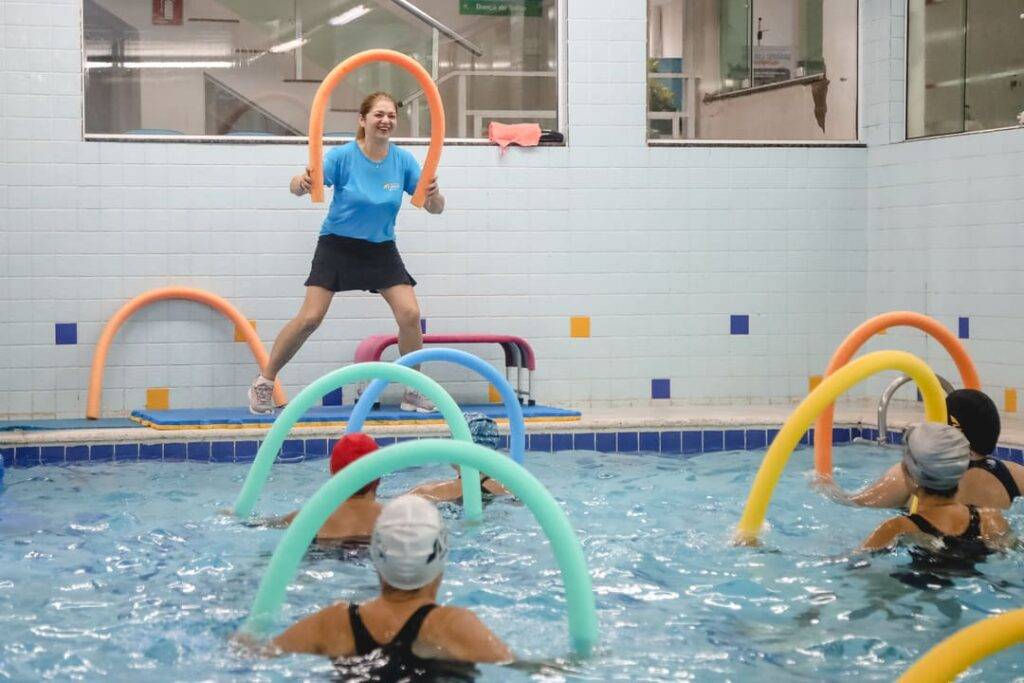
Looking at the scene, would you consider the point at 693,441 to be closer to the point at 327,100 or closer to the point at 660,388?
the point at 660,388

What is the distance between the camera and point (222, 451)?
874cm

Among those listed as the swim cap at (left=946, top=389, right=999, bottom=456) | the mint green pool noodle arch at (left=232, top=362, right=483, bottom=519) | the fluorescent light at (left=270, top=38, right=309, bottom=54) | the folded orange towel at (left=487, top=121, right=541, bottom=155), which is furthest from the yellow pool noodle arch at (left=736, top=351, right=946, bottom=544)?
the fluorescent light at (left=270, top=38, right=309, bottom=54)

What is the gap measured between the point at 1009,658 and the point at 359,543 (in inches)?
92.9

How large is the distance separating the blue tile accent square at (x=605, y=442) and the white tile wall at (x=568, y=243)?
1.36m

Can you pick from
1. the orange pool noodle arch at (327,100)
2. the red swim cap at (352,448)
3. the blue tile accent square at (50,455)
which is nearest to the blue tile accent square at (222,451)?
the blue tile accent square at (50,455)

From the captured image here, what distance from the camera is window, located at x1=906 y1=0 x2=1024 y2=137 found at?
9.62 meters

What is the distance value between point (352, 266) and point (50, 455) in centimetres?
222

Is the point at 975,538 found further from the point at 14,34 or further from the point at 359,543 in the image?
the point at 14,34

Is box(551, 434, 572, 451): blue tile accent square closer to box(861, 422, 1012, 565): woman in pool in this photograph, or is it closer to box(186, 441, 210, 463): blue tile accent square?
box(186, 441, 210, 463): blue tile accent square

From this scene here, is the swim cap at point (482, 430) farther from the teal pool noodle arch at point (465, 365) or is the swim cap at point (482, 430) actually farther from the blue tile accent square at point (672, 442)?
the blue tile accent square at point (672, 442)

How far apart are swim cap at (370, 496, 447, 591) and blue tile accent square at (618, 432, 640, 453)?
578 centimetres

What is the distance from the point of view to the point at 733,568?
5.54m

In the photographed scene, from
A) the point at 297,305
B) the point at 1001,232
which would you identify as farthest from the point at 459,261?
the point at 1001,232

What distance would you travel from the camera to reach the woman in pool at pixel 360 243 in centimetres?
873
